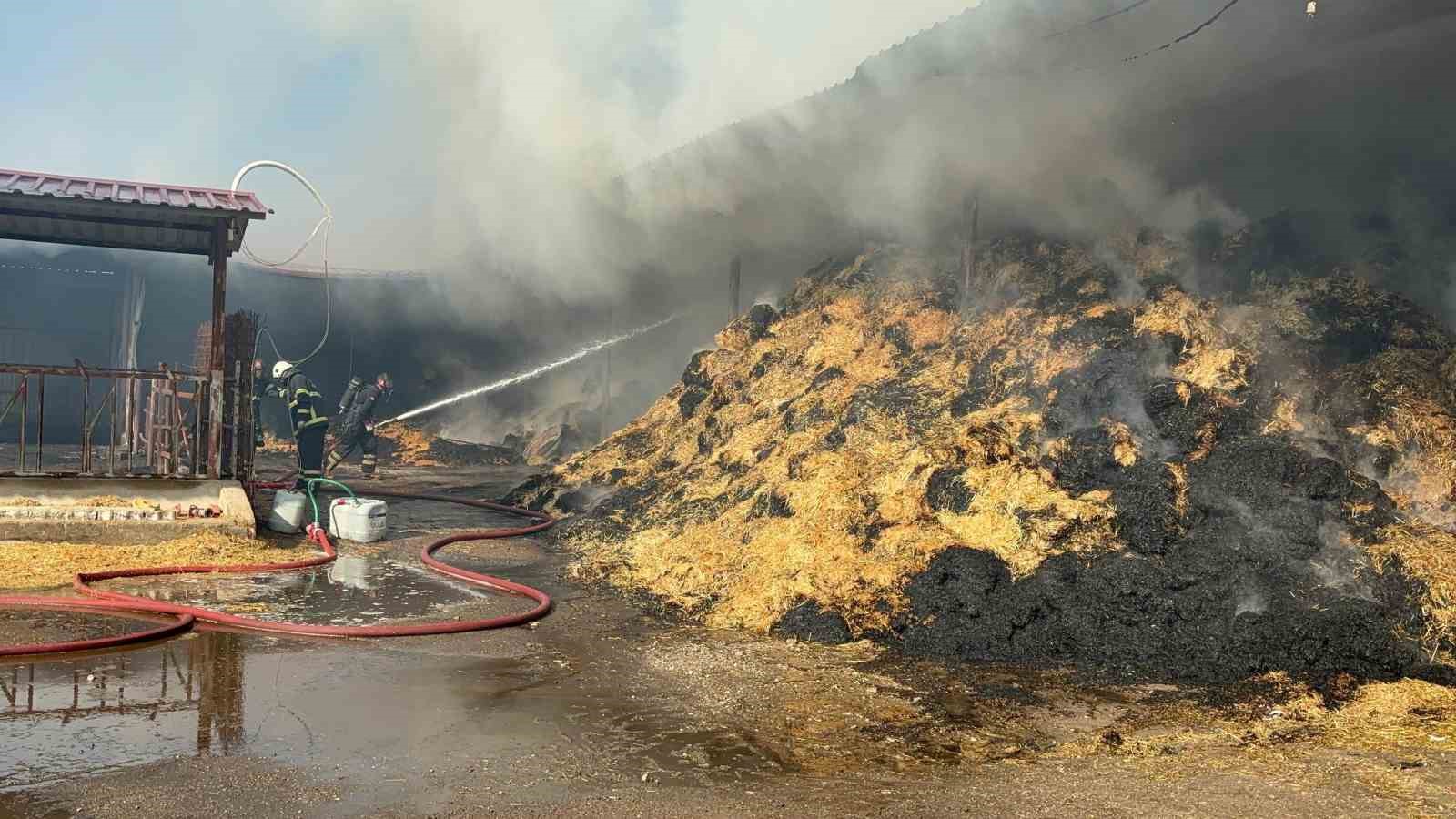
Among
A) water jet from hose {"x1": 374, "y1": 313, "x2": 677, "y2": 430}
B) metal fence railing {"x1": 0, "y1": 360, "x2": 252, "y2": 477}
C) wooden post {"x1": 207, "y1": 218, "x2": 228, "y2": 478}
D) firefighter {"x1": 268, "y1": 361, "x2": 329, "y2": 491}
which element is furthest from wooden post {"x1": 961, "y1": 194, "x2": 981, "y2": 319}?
water jet from hose {"x1": 374, "y1": 313, "x2": 677, "y2": 430}

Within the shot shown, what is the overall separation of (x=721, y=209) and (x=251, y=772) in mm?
13585

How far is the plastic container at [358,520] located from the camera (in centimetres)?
1151

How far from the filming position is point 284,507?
450 inches

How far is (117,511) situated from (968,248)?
31.2ft

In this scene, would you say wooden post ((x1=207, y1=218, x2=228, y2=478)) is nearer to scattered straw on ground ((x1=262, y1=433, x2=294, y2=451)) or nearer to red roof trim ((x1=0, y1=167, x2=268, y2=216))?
red roof trim ((x1=0, y1=167, x2=268, y2=216))

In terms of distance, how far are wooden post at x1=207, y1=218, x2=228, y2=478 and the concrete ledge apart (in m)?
0.31

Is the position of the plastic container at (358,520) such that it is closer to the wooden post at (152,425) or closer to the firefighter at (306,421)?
the wooden post at (152,425)

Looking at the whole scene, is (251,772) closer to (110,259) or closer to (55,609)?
(55,609)

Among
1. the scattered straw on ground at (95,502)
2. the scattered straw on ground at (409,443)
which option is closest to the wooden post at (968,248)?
the scattered straw on ground at (95,502)

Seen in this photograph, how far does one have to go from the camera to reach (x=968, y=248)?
12.8 meters

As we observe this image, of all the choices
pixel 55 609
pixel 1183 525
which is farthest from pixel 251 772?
pixel 1183 525

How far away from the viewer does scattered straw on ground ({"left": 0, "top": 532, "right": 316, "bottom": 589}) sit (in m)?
8.64

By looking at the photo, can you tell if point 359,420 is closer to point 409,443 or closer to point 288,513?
point 288,513

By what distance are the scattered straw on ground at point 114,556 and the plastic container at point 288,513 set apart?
30.6 inches
